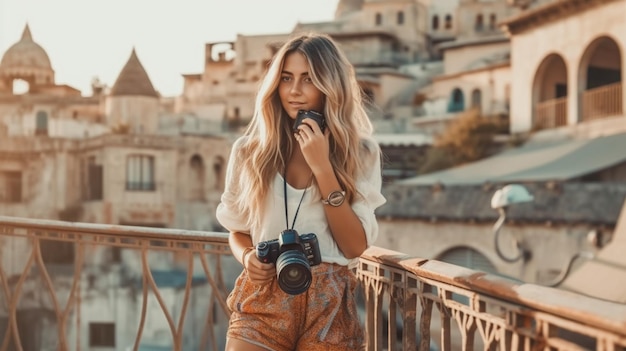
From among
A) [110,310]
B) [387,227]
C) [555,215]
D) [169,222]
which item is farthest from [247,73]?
[555,215]

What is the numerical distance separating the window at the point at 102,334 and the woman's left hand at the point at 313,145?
31755 millimetres

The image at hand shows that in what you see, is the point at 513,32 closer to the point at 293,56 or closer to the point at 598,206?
the point at 598,206

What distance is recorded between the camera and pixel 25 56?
56469mm

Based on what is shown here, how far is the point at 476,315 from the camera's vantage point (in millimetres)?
2584

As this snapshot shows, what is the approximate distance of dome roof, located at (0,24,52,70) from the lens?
185 feet

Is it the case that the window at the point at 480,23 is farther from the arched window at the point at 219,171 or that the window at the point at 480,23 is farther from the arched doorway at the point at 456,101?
the arched window at the point at 219,171

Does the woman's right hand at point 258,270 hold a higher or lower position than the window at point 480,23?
lower

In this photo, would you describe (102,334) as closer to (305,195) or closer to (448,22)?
(305,195)

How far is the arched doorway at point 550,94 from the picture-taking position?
2542cm

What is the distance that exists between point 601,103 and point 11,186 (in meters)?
31.4

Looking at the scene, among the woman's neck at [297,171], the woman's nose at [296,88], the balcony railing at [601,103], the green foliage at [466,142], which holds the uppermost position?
the balcony railing at [601,103]

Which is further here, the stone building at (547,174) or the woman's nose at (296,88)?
the stone building at (547,174)

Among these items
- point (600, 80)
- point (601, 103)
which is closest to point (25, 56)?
point (600, 80)

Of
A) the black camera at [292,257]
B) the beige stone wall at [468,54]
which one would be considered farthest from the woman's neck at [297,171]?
the beige stone wall at [468,54]
